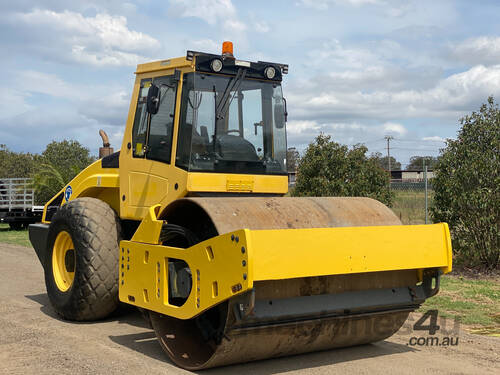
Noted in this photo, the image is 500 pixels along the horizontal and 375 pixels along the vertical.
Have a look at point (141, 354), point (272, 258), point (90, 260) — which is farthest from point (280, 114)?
point (141, 354)

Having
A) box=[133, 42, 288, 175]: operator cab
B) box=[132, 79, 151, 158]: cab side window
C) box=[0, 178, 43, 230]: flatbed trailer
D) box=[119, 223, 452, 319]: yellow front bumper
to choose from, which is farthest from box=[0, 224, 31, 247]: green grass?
box=[119, 223, 452, 319]: yellow front bumper

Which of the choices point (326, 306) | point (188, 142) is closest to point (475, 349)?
point (326, 306)

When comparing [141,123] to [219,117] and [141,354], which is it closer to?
[219,117]

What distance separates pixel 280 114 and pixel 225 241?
2669mm

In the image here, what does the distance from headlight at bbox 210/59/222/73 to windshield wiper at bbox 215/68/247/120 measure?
0.67 ft

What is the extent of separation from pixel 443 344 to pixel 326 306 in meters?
1.65

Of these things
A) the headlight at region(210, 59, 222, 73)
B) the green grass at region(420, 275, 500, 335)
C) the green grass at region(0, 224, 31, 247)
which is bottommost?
the green grass at region(420, 275, 500, 335)

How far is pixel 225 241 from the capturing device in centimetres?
484

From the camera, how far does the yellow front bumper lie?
472 cm

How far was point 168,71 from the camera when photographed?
A: 6852 millimetres

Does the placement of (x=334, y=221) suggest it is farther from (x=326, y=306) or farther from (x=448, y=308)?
(x=448, y=308)

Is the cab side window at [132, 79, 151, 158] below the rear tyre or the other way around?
the other way around

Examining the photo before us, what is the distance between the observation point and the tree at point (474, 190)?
10.7 m

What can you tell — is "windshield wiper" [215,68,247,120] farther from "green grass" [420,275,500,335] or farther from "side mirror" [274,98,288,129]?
"green grass" [420,275,500,335]
